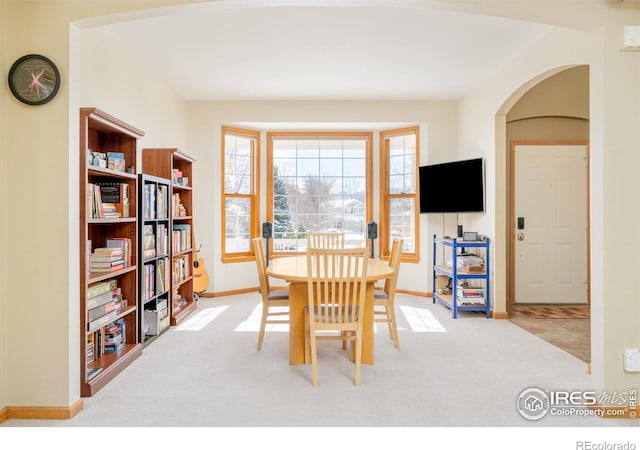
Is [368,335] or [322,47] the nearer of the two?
[368,335]

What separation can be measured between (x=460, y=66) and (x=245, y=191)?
3375 millimetres

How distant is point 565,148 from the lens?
17.1 feet

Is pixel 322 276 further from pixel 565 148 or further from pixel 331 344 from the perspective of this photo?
pixel 565 148

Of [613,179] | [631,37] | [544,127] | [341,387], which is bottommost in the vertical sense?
[341,387]

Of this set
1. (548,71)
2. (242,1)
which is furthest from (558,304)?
(242,1)

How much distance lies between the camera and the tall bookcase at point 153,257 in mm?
3443

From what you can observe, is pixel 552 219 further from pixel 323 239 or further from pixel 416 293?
pixel 323 239

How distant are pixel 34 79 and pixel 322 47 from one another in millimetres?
2436

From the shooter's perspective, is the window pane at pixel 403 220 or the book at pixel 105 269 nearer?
the book at pixel 105 269

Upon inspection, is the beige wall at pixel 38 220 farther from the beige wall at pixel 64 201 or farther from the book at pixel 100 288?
the book at pixel 100 288

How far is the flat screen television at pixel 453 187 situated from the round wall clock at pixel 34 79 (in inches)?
166

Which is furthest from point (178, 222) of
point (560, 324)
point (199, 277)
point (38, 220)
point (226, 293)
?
point (560, 324)

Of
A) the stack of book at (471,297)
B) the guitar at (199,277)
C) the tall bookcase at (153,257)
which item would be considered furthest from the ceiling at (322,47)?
the stack of book at (471,297)

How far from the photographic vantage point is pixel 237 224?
597 cm
